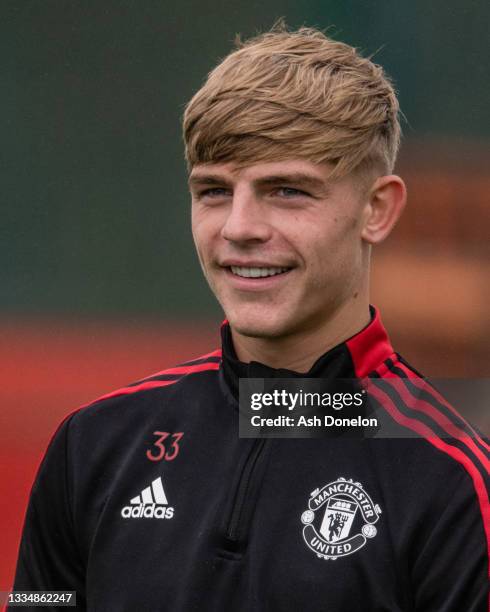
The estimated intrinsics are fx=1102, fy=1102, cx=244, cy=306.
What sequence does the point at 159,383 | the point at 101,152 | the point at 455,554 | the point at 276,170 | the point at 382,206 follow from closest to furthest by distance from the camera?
the point at 455,554 → the point at 276,170 → the point at 382,206 → the point at 159,383 → the point at 101,152

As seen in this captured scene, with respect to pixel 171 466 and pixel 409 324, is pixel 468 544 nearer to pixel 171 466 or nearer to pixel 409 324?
pixel 171 466

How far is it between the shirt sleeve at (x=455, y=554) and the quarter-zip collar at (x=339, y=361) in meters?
0.23

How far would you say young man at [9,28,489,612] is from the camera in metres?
1.42

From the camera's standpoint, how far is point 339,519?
57.9 inches

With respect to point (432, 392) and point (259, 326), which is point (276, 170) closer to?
point (259, 326)

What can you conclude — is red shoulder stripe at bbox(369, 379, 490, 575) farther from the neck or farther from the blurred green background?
the blurred green background

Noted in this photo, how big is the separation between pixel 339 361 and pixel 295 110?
1.16ft

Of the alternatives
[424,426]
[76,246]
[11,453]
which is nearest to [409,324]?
[76,246]

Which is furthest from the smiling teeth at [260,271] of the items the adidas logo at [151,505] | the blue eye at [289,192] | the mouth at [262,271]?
the adidas logo at [151,505]

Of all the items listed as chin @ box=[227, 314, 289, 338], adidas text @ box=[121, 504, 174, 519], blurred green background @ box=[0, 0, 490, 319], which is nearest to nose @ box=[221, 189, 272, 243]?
chin @ box=[227, 314, 289, 338]

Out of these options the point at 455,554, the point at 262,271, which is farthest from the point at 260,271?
the point at 455,554

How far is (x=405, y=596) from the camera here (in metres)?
1.40

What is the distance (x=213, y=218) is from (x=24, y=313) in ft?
6.08

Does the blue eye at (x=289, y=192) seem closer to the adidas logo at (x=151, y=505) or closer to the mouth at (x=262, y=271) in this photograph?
the mouth at (x=262, y=271)
